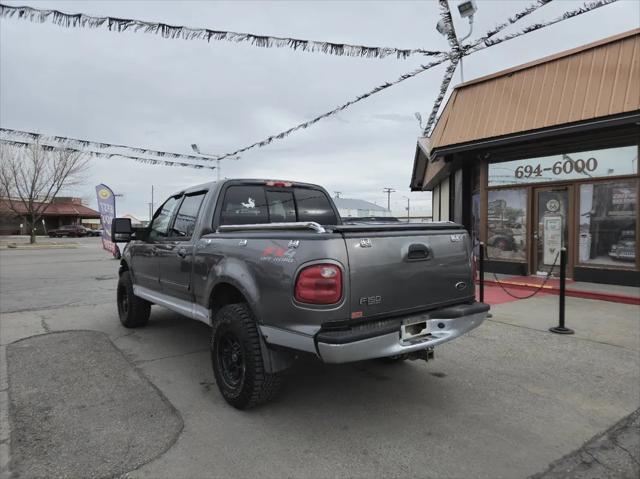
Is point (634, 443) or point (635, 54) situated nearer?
point (634, 443)

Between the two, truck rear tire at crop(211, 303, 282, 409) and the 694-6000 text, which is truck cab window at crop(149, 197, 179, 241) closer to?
truck rear tire at crop(211, 303, 282, 409)

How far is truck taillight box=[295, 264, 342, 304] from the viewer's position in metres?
2.89

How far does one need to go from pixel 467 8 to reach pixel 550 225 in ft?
16.6

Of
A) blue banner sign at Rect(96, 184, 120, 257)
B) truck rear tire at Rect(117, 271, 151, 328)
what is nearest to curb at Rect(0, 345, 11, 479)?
truck rear tire at Rect(117, 271, 151, 328)

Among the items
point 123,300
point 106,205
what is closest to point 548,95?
point 123,300

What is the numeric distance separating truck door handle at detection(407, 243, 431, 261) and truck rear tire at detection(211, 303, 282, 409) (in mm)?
1302

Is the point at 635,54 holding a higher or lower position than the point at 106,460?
higher

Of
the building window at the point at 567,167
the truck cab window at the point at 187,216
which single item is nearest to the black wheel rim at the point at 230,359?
the truck cab window at the point at 187,216

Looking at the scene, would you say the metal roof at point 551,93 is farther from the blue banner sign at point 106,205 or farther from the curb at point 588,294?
the blue banner sign at point 106,205

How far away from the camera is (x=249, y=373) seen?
10.9ft

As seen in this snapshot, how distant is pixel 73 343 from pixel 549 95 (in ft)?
31.6

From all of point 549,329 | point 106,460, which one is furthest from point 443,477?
point 549,329

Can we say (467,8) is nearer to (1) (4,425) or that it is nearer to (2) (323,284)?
(2) (323,284)

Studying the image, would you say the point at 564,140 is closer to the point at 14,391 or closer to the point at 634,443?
the point at 634,443
